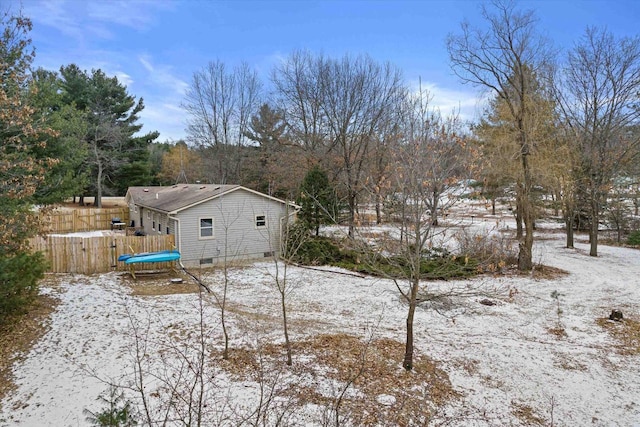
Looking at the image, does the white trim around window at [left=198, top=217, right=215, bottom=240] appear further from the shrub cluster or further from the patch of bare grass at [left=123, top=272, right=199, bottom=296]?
the shrub cluster

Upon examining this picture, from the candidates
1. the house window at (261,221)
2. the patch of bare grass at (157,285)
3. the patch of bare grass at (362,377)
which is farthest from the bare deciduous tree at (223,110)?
the patch of bare grass at (362,377)

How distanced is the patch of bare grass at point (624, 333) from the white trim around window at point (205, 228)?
1433 cm

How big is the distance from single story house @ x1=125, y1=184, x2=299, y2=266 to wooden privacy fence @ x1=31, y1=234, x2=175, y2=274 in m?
1.28

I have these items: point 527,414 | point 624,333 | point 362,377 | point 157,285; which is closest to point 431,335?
point 362,377

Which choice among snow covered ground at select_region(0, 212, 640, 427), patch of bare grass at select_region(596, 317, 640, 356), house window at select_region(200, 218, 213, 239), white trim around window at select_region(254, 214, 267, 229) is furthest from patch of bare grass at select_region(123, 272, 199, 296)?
patch of bare grass at select_region(596, 317, 640, 356)

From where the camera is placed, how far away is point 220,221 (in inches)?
669

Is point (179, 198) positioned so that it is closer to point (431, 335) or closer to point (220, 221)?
point (220, 221)

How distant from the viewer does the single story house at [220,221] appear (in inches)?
635

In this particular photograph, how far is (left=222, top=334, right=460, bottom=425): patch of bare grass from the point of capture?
5754 mm

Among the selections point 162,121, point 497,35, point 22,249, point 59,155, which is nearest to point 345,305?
point 22,249

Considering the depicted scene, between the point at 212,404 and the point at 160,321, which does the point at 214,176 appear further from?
the point at 212,404

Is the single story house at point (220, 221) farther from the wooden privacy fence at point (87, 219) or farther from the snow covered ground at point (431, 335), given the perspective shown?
the wooden privacy fence at point (87, 219)

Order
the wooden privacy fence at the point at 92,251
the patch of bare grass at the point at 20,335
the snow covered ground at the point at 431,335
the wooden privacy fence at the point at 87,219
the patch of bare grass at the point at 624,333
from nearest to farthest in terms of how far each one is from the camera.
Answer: the snow covered ground at the point at 431,335
the patch of bare grass at the point at 20,335
the patch of bare grass at the point at 624,333
the wooden privacy fence at the point at 92,251
the wooden privacy fence at the point at 87,219

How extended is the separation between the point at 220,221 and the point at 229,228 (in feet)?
1.71
